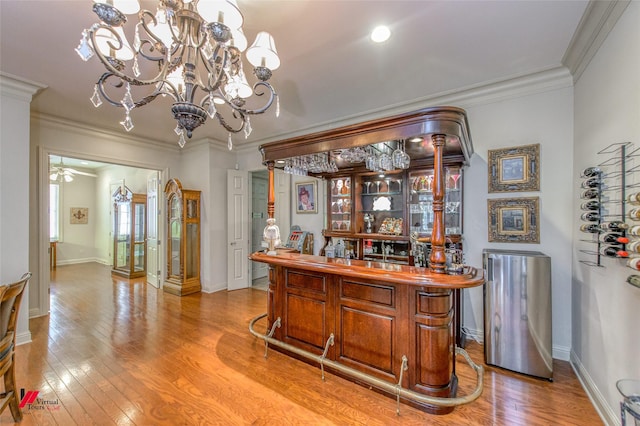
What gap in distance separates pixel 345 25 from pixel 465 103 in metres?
1.99

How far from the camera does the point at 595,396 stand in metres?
2.19

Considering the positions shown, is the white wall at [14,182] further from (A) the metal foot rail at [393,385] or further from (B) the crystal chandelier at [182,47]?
(A) the metal foot rail at [393,385]

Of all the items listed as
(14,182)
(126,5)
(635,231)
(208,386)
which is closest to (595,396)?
(635,231)

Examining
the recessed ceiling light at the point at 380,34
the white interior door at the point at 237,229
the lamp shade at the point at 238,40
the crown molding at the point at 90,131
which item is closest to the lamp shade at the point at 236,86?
the lamp shade at the point at 238,40

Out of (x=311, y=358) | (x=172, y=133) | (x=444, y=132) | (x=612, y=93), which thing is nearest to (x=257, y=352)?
(x=311, y=358)

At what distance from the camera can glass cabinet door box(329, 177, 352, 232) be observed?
428cm

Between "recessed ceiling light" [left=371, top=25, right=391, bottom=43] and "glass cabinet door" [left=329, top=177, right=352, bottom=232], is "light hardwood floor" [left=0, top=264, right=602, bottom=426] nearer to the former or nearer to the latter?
"glass cabinet door" [left=329, top=177, right=352, bottom=232]

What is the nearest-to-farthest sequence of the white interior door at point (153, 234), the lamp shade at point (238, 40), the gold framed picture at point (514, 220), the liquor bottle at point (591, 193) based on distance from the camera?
the lamp shade at point (238, 40) → the liquor bottle at point (591, 193) → the gold framed picture at point (514, 220) → the white interior door at point (153, 234)

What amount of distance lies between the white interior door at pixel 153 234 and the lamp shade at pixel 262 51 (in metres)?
4.90

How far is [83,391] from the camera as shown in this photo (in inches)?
91.4

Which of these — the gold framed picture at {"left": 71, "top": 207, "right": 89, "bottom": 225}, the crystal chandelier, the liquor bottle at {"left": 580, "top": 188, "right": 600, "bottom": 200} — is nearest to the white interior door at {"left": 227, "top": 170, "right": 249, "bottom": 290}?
the crystal chandelier

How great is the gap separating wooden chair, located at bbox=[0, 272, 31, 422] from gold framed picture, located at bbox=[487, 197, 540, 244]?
441cm

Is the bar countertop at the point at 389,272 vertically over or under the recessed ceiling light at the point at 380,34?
under

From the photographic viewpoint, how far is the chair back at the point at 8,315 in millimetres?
1833
